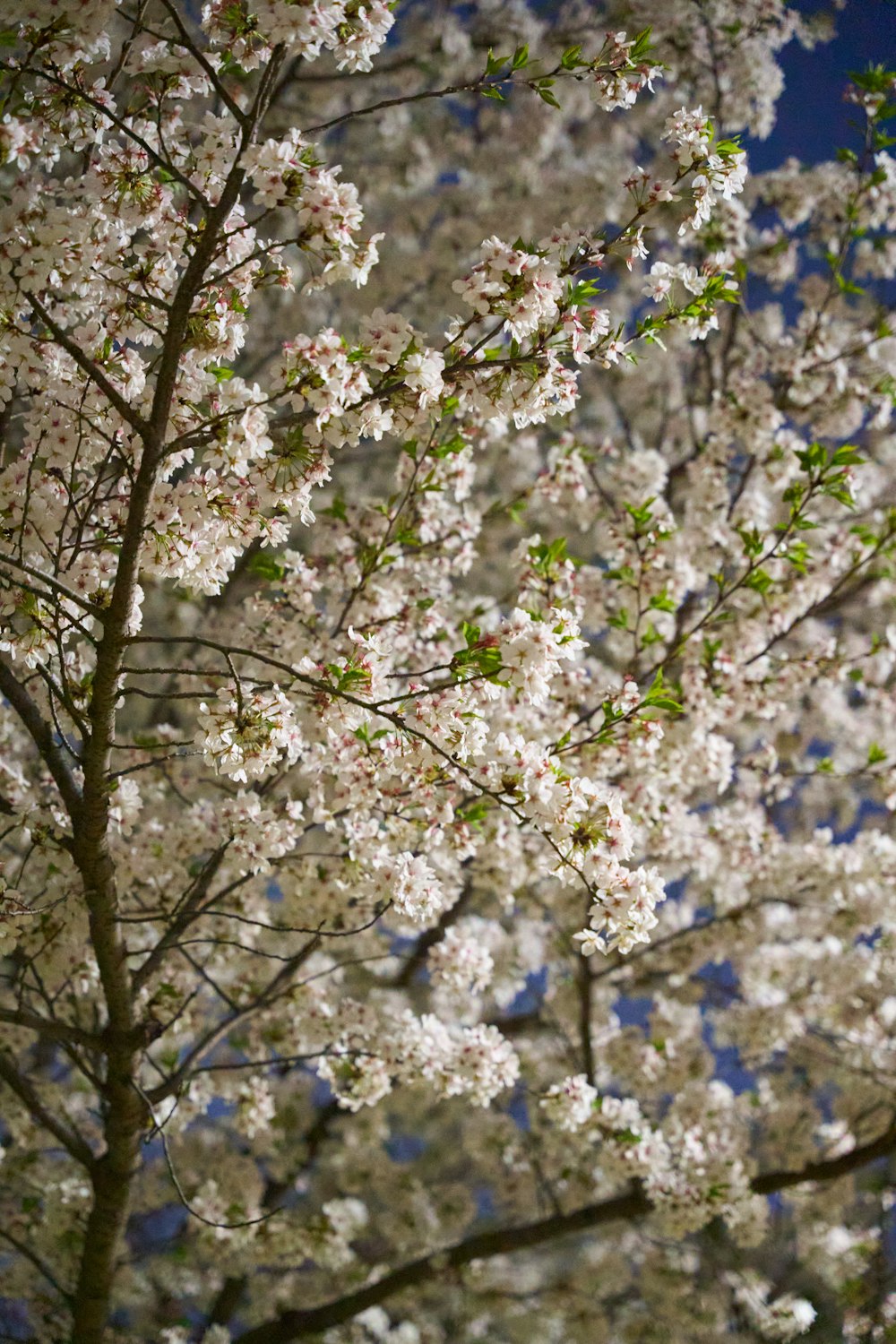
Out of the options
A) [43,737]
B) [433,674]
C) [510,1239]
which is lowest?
[510,1239]

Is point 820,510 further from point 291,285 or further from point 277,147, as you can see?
point 277,147

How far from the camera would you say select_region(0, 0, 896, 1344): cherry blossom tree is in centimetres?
197

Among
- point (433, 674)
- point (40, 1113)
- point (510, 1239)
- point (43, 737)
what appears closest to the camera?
point (43, 737)

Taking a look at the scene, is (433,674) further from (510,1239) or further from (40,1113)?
(510,1239)

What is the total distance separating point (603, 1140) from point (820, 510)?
2.88m

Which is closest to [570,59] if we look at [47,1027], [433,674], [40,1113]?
[433,674]

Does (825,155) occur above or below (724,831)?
above

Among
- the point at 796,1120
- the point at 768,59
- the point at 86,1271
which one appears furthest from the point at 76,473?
the point at 796,1120

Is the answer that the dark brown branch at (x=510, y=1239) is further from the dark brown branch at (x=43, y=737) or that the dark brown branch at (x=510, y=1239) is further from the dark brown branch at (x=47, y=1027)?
the dark brown branch at (x=43, y=737)

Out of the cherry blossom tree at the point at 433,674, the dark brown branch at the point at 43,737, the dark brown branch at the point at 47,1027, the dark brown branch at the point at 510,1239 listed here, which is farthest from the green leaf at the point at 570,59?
the dark brown branch at the point at 510,1239

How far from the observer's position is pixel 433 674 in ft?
9.89

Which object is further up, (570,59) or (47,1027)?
(570,59)

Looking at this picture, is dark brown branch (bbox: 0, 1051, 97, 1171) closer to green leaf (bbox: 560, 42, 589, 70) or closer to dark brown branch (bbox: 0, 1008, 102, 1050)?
dark brown branch (bbox: 0, 1008, 102, 1050)

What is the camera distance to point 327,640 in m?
2.76
